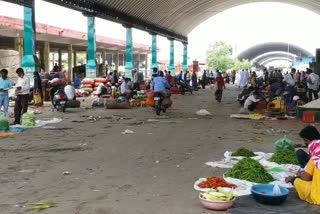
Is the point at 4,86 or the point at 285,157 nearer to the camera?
the point at 285,157

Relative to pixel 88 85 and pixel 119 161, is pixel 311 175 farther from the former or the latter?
pixel 88 85

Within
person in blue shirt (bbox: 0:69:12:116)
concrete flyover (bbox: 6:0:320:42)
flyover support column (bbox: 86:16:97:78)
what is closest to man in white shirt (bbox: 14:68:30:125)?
person in blue shirt (bbox: 0:69:12:116)

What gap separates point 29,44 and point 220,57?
146 ft

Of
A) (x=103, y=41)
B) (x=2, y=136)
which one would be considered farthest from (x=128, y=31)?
(x=2, y=136)

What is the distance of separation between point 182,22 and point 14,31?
21250 millimetres

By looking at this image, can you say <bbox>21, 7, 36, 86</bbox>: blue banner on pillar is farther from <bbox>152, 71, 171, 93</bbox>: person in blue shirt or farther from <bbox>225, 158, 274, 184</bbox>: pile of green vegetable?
<bbox>225, 158, 274, 184</bbox>: pile of green vegetable

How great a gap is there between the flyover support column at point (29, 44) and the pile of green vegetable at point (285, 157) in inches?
544

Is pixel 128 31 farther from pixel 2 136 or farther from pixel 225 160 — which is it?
pixel 225 160

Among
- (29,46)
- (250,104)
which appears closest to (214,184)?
(250,104)

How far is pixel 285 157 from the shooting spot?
6.68 m

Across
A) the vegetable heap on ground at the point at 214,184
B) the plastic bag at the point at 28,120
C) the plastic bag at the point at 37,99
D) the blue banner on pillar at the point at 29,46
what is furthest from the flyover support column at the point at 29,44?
the vegetable heap on ground at the point at 214,184

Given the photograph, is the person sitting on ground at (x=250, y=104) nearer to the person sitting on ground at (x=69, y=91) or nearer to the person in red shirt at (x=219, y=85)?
the person in red shirt at (x=219, y=85)

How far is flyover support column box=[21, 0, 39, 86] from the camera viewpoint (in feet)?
59.6

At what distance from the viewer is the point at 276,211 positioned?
4.59 m
